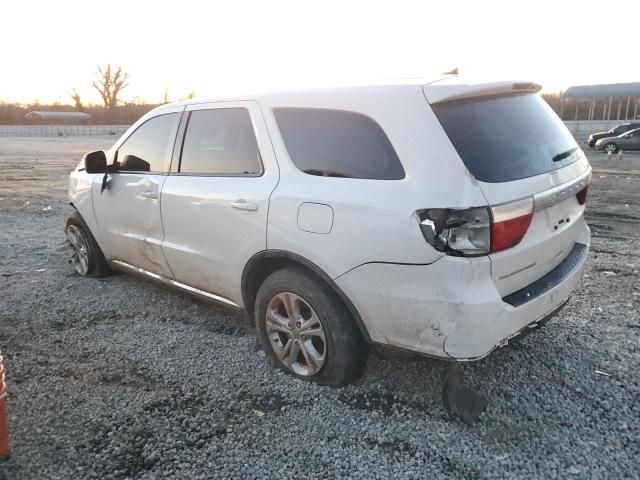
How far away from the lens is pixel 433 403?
2.97m

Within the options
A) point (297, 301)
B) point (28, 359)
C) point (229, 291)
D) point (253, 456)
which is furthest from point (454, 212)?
point (28, 359)

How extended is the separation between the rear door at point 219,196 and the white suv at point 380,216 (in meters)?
0.01

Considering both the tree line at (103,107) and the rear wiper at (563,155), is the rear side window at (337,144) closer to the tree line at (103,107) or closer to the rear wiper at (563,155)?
the rear wiper at (563,155)

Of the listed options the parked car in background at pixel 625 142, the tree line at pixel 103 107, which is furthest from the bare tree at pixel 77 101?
the parked car in background at pixel 625 142

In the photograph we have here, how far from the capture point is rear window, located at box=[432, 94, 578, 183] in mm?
2514

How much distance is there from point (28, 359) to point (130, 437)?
1368 millimetres

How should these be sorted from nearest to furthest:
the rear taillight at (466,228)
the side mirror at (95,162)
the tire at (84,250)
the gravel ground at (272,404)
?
the rear taillight at (466,228)
the gravel ground at (272,404)
the side mirror at (95,162)
the tire at (84,250)

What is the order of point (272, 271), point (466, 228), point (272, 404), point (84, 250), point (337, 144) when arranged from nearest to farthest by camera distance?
point (466, 228) → point (337, 144) → point (272, 404) → point (272, 271) → point (84, 250)

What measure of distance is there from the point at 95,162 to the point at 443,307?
3360mm

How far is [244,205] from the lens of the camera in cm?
318

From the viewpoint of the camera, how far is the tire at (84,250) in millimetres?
5066

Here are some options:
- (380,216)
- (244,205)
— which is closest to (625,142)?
(244,205)

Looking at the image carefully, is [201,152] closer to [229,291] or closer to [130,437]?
[229,291]

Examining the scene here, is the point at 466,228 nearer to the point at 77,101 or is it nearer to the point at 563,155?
the point at 563,155
